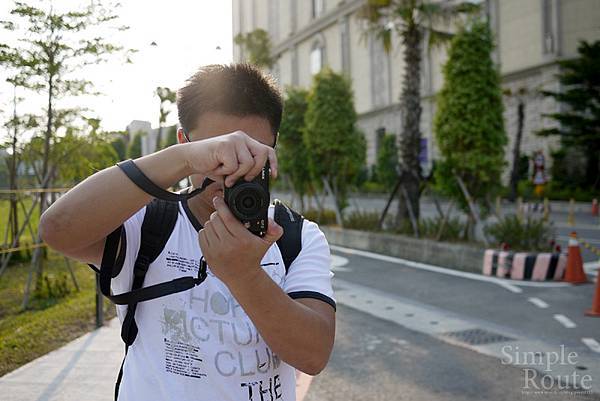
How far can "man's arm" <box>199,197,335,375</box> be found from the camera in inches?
45.0

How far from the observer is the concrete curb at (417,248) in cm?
1012

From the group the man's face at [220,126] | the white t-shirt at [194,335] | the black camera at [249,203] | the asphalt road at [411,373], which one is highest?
the man's face at [220,126]

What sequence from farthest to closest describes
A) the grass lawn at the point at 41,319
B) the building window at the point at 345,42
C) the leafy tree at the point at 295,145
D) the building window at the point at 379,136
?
the building window at the point at 345,42, the building window at the point at 379,136, the leafy tree at the point at 295,145, the grass lawn at the point at 41,319

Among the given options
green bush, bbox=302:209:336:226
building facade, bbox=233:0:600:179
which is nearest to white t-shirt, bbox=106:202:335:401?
building facade, bbox=233:0:600:179

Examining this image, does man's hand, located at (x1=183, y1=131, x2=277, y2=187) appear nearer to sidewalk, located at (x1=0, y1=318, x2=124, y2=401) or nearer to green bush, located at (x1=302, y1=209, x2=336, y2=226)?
sidewalk, located at (x1=0, y1=318, x2=124, y2=401)

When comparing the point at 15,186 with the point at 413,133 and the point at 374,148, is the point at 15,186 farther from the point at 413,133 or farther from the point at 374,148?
the point at 374,148

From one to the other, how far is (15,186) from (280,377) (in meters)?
9.93

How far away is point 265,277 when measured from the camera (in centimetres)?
124

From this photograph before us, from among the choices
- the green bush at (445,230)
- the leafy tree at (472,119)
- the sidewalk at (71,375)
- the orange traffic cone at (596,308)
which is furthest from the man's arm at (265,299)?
the green bush at (445,230)

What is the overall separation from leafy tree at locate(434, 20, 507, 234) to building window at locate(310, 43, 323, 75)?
3811cm

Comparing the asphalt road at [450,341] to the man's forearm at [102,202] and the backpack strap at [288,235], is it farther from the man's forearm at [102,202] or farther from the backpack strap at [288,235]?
the man's forearm at [102,202]

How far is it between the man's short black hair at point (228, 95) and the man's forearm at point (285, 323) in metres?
0.49

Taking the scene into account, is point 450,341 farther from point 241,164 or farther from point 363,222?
point 363,222

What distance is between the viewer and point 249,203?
114cm
